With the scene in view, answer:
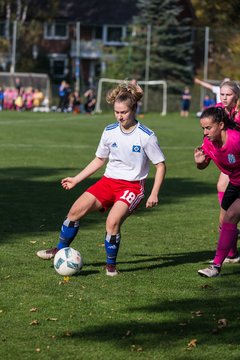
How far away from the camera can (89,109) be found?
178ft

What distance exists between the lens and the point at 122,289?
881 cm

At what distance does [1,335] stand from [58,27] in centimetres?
7735

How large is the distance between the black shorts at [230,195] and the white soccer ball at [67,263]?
1744mm

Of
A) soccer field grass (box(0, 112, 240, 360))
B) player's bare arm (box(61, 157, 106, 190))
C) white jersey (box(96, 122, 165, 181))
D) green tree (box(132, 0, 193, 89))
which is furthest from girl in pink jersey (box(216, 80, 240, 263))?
green tree (box(132, 0, 193, 89))

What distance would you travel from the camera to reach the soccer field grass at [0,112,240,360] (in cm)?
689

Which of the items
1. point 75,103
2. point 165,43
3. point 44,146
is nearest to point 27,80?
point 75,103

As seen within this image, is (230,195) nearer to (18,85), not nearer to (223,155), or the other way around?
(223,155)

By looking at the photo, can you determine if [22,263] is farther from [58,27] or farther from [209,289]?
[58,27]

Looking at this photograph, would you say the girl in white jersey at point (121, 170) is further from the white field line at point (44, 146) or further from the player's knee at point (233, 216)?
the white field line at point (44, 146)

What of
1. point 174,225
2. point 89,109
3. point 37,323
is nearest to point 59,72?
point 89,109

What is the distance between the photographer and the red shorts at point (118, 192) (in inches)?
376

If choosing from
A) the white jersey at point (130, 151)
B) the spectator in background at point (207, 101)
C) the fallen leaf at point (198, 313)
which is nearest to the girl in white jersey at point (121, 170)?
the white jersey at point (130, 151)

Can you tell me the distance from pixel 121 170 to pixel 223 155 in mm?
1066

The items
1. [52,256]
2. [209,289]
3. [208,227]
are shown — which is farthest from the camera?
[208,227]
